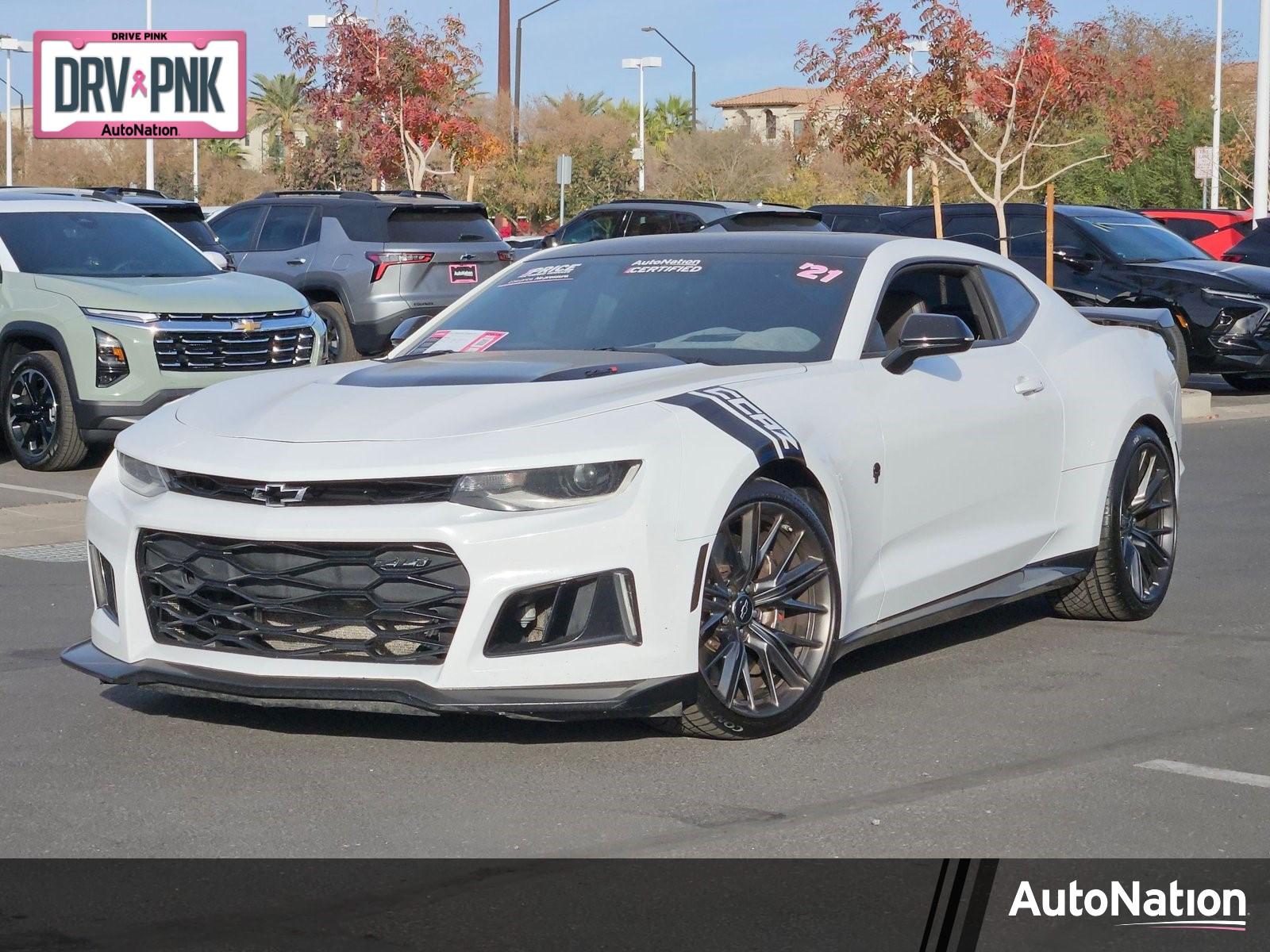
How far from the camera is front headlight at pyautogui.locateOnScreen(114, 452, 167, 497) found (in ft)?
18.0

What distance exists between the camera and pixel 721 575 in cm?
541

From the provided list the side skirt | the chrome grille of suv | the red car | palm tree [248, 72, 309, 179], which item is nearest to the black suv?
the chrome grille of suv

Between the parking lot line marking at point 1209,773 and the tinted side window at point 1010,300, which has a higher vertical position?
the tinted side window at point 1010,300

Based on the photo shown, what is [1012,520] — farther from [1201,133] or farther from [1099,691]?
[1201,133]

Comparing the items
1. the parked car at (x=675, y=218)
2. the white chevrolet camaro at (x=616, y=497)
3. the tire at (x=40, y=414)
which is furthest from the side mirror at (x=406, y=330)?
the parked car at (x=675, y=218)

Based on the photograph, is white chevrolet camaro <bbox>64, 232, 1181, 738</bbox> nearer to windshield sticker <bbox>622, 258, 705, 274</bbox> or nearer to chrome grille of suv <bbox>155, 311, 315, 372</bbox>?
windshield sticker <bbox>622, 258, 705, 274</bbox>

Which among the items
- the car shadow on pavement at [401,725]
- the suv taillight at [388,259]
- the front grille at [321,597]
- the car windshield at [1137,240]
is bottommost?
the car shadow on pavement at [401,725]

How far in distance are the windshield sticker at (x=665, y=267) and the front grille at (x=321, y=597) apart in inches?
78.1

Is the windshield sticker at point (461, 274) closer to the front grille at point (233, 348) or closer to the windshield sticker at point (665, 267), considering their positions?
the front grille at point (233, 348)

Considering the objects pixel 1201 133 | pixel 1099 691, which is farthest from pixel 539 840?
pixel 1201 133

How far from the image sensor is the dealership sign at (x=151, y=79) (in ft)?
104

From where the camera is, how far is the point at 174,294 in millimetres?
12555

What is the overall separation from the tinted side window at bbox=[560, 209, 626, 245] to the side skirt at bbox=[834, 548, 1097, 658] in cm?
1324

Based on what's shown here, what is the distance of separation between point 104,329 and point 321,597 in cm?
761
